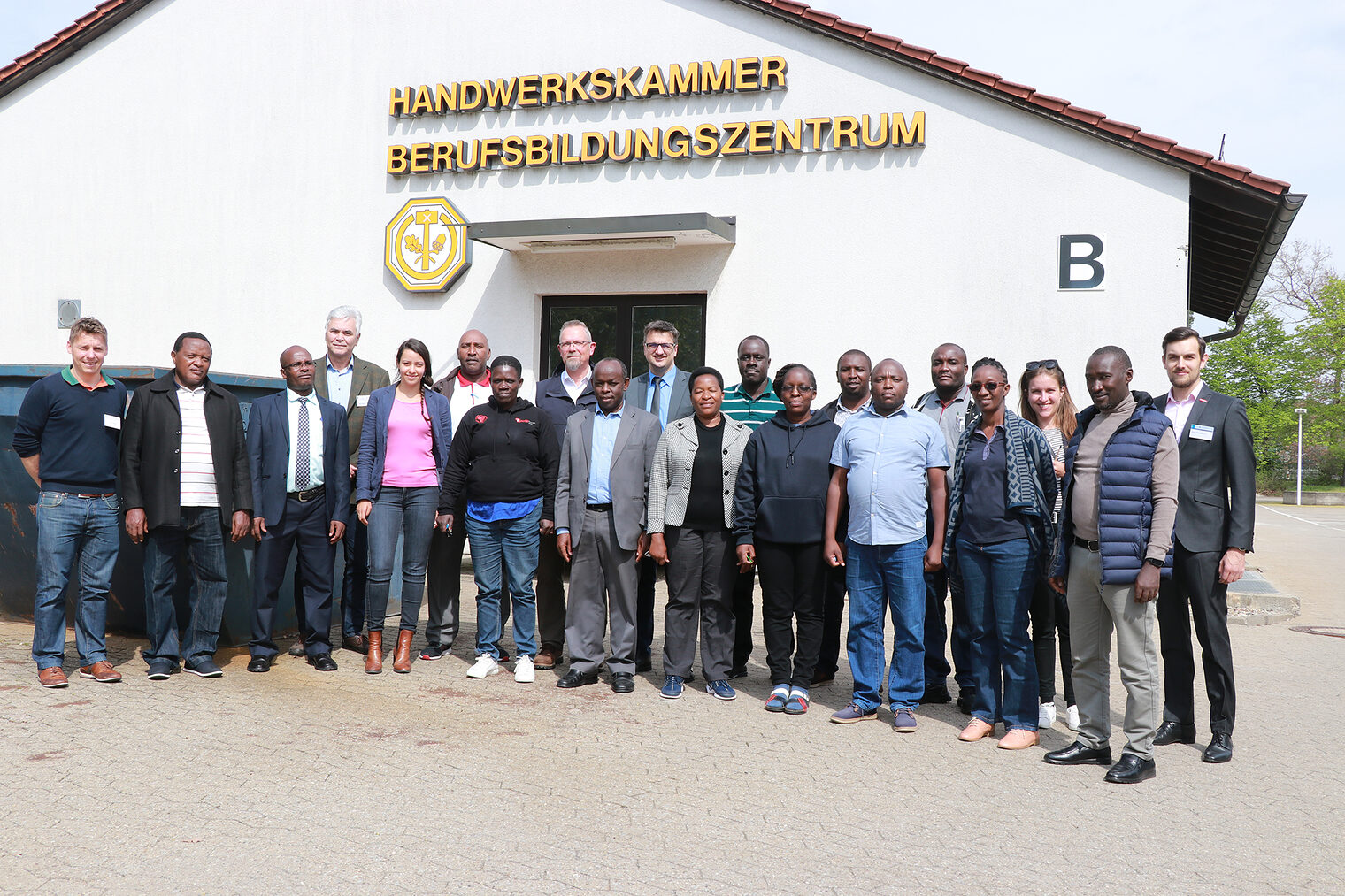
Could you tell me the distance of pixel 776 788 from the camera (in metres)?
4.49

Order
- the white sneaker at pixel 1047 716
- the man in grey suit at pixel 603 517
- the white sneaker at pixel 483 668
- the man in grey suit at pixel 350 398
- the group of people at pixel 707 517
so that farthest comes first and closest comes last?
the man in grey suit at pixel 350 398 → the white sneaker at pixel 483 668 → the man in grey suit at pixel 603 517 → the white sneaker at pixel 1047 716 → the group of people at pixel 707 517

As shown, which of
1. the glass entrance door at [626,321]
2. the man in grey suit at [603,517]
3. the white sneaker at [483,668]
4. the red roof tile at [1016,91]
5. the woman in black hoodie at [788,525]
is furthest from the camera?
the glass entrance door at [626,321]

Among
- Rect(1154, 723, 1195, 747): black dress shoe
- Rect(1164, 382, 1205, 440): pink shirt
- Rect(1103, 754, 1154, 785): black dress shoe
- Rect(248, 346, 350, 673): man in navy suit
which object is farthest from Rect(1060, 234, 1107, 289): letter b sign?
Rect(248, 346, 350, 673): man in navy suit

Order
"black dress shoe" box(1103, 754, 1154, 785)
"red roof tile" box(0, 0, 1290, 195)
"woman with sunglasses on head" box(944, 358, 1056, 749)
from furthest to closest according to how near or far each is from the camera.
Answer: "red roof tile" box(0, 0, 1290, 195) → "woman with sunglasses on head" box(944, 358, 1056, 749) → "black dress shoe" box(1103, 754, 1154, 785)

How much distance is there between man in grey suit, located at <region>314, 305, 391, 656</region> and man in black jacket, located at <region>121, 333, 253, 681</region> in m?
0.70

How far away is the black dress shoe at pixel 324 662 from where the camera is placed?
651cm

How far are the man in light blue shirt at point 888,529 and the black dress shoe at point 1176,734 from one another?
1.22 meters

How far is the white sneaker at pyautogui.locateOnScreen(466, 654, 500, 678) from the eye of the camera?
6387mm

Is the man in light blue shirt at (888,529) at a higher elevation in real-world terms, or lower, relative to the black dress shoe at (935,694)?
higher

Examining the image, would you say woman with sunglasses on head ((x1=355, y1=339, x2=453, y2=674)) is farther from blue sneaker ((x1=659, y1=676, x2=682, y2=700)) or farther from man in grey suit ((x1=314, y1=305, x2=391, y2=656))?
blue sneaker ((x1=659, y1=676, x2=682, y2=700))

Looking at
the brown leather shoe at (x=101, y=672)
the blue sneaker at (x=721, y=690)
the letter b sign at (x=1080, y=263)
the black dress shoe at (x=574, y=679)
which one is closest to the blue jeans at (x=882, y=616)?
the blue sneaker at (x=721, y=690)

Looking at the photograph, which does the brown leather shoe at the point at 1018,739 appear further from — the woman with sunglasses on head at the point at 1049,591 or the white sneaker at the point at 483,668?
the white sneaker at the point at 483,668

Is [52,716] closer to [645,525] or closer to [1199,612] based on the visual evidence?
[645,525]

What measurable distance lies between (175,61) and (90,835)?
1208cm
